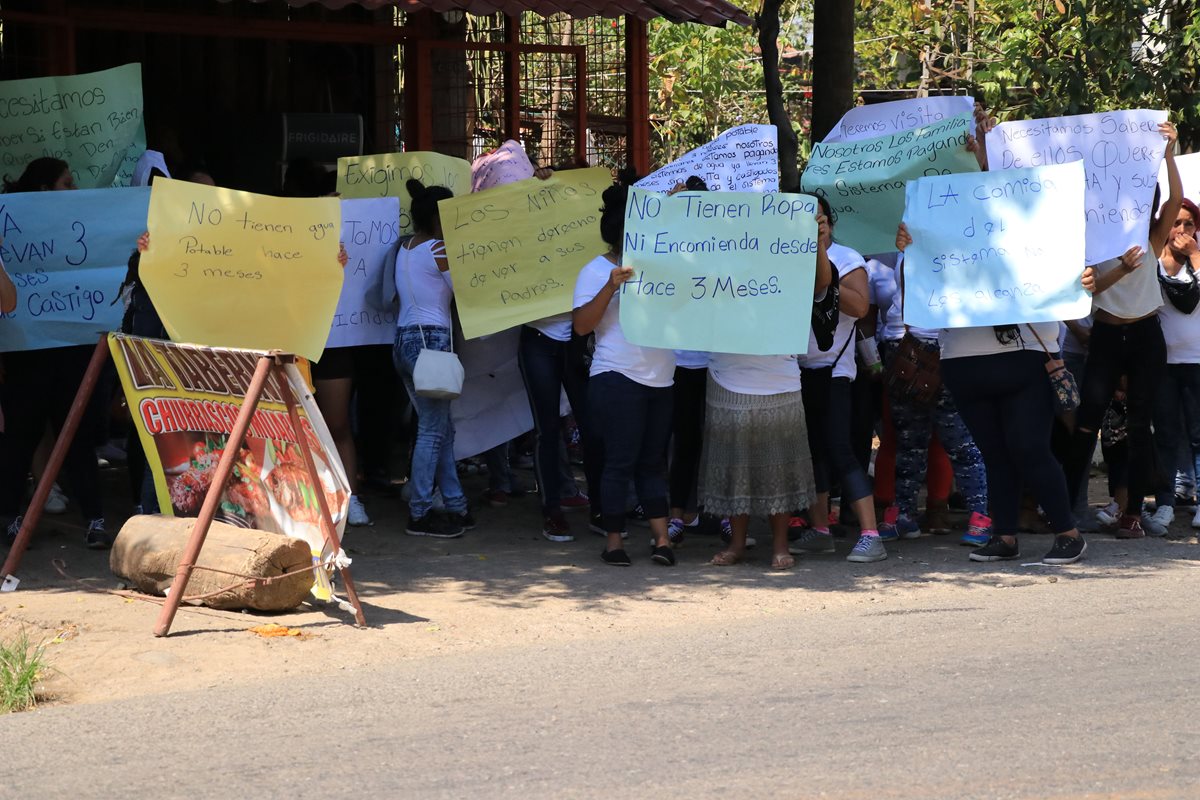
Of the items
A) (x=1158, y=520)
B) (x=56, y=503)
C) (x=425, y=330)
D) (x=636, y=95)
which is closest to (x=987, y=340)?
(x=1158, y=520)

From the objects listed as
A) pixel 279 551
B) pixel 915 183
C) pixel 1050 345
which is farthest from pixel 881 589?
pixel 279 551

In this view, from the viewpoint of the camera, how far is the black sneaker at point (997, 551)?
784 centimetres

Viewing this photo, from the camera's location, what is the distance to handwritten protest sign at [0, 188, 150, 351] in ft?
25.1

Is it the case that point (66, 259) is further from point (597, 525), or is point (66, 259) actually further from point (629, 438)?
point (597, 525)

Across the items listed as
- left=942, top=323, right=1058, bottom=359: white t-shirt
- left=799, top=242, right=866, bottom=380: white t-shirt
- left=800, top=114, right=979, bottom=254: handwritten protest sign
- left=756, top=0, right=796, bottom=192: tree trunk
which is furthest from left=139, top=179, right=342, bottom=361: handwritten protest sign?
left=756, top=0, right=796, bottom=192: tree trunk

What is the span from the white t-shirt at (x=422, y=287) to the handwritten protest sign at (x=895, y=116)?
253cm

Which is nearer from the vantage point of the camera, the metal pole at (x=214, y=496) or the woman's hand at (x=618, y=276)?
the metal pole at (x=214, y=496)

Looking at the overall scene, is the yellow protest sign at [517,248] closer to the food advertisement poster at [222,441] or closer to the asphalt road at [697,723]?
the food advertisement poster at [222,441]

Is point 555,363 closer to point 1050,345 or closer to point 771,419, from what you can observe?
point 771,419

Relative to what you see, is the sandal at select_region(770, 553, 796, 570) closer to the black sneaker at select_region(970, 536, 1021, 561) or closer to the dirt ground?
the dirt ground

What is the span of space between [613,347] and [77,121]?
326 centimetres

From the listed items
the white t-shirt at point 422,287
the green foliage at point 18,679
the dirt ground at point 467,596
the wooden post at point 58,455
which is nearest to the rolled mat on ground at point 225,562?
the dirt ground at point 467,596

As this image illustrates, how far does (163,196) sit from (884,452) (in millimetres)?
4156

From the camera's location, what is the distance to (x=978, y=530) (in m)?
8.23
